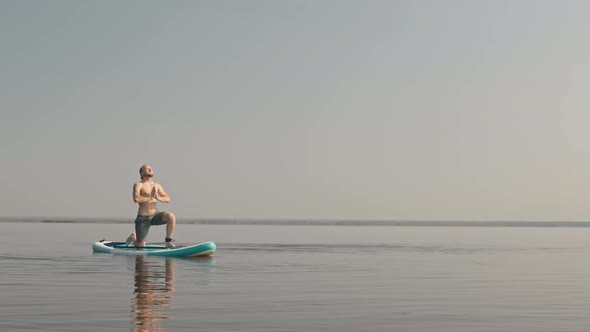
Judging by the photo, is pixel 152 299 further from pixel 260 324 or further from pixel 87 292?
pixel 260 324

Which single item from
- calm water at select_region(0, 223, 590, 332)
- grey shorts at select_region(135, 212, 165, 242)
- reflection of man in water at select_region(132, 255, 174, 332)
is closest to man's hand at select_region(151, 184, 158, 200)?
grey shorts at select_region(135, 212, 165, 242)

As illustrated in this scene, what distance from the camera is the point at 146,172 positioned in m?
31.5

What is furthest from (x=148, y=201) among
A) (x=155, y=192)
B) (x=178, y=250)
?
(x=178, y=250)

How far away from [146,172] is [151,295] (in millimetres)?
14680

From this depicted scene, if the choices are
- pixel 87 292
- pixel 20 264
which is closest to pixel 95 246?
pixel 20 264

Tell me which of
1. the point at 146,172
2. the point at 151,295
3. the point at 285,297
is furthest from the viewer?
the point at 146,172

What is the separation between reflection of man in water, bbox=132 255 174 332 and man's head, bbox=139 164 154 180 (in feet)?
15.8

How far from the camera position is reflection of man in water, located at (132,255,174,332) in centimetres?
1301

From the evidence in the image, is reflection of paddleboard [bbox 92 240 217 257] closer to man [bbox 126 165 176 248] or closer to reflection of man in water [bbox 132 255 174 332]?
man [bbox 126 165 176 248]

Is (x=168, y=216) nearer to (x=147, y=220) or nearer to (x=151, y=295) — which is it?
(x=147, y=220)

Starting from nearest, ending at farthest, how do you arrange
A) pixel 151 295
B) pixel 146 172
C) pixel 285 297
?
pixel 151 295, pixel 285 297, pixel 146 172

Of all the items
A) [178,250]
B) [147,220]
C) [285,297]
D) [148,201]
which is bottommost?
[285,297]

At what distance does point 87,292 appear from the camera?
18.1 m

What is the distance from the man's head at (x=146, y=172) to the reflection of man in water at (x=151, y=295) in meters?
4.82
